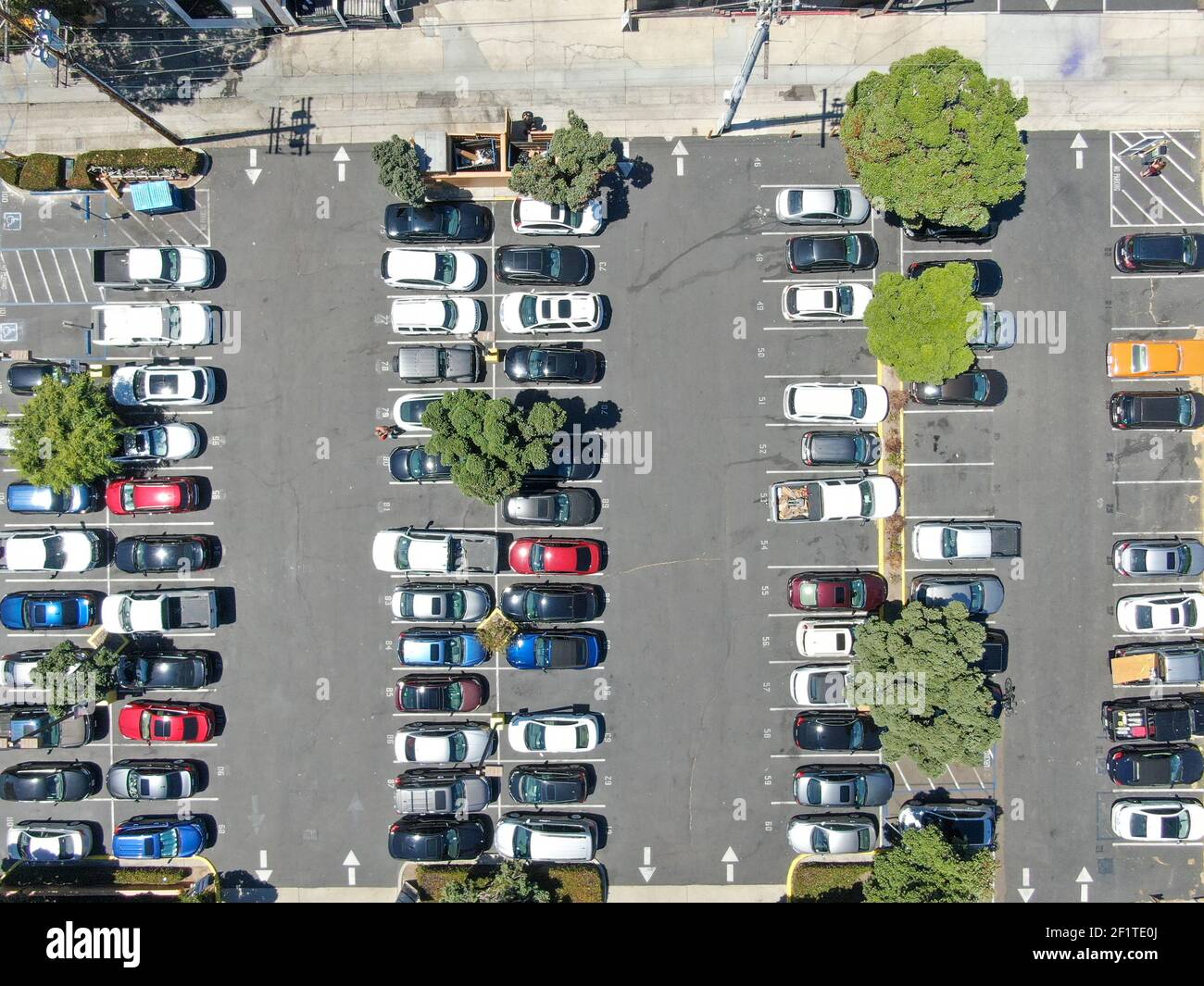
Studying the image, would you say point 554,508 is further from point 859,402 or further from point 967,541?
point 967,541

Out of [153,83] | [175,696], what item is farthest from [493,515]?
[153,83]

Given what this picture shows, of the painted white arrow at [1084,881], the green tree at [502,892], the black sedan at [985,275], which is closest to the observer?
the green tree at [502,892]

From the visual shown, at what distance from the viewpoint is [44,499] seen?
35594mm

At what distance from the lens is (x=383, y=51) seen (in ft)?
120

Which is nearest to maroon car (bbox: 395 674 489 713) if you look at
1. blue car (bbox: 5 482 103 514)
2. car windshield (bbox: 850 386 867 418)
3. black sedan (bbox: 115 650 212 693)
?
black sedan (bbox: 115 650 212 693)

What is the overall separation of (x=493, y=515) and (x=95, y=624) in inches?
783

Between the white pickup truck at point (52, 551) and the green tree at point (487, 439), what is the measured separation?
57.7ft

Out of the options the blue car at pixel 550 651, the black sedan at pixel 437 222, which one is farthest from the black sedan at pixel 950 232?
the blue car at pixel 550 651

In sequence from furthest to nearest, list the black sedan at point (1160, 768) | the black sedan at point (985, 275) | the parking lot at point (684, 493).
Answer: the parking lot at point (684, 493)
the black sedan at point (985, 275)
the black sedan at point (1160, 768)

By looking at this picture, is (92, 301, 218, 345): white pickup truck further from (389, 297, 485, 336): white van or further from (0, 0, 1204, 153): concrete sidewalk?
(389, 297, 485, 336): white van

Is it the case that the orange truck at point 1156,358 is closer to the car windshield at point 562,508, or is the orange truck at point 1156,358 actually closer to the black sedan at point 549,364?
the black sedan at point 549,364

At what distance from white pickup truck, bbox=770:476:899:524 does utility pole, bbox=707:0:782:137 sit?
1697cm

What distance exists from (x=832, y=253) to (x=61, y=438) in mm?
35375

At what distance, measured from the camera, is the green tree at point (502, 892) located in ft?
109
